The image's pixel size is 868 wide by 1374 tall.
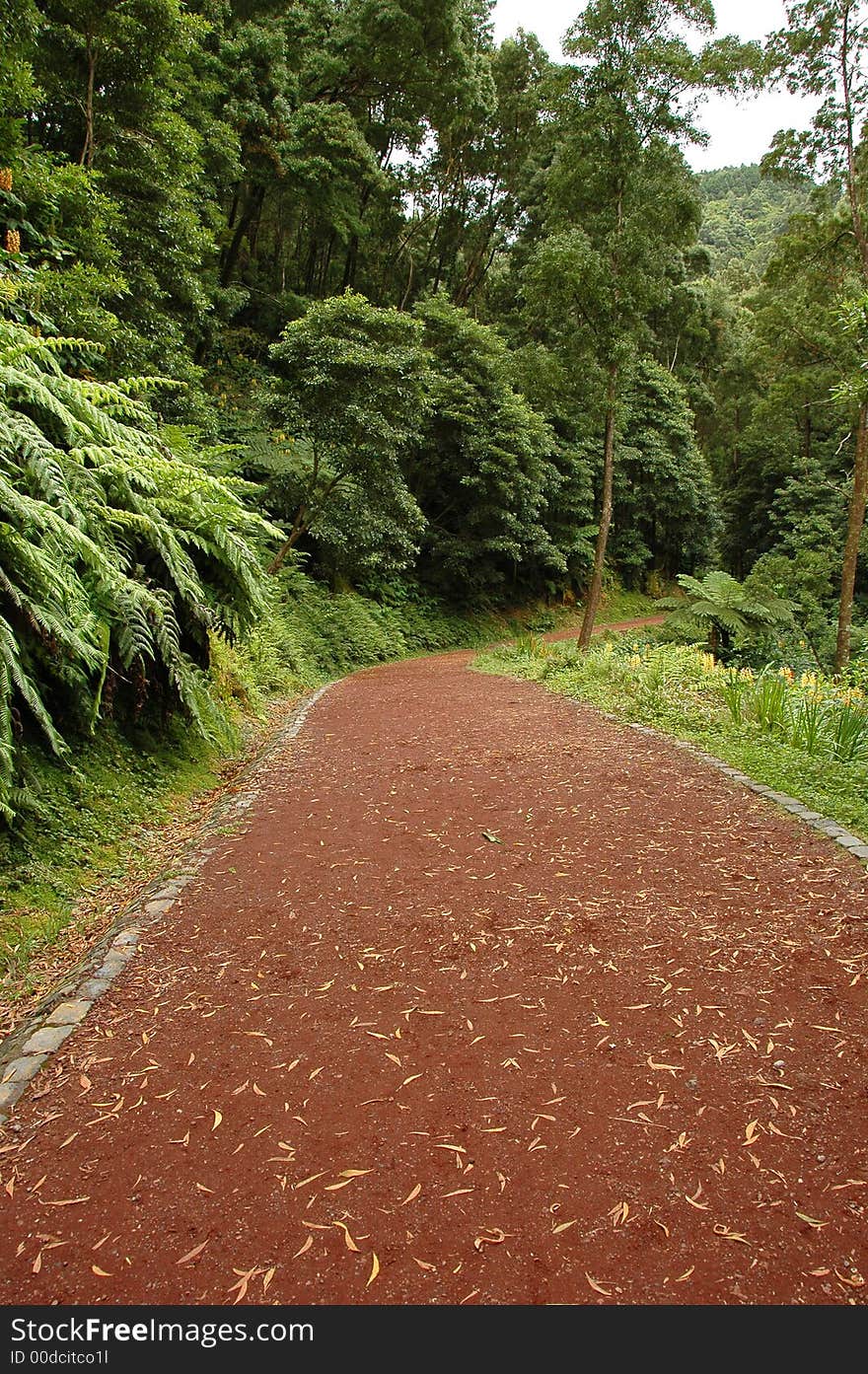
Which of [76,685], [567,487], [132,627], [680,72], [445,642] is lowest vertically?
[445,642]

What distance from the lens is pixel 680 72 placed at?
34.2 ft

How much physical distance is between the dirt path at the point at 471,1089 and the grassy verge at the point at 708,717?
792mm

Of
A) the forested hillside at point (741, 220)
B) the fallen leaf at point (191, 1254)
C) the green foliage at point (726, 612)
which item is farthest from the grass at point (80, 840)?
the forested hillside at point (741, 220)

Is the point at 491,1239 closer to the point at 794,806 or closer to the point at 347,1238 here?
the point at 347,1238

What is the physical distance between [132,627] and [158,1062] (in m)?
2.26

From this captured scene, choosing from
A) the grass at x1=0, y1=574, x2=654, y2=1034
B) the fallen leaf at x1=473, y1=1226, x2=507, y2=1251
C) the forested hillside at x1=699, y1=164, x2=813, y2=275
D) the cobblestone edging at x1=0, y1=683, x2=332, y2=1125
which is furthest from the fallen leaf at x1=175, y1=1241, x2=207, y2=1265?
the forested hillside at x1=699, y1=164, x2=813, y2=275

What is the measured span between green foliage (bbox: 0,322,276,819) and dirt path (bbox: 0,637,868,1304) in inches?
43.5

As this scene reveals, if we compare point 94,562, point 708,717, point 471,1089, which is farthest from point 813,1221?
point 708,717

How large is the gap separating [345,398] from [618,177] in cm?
550

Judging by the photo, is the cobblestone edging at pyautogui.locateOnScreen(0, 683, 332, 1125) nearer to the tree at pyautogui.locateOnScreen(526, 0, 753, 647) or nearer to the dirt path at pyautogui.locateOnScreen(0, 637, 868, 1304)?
the dirt path at pyautogui.locateOnScreen(0, 637, 868, 1304)

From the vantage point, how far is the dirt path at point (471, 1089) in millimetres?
1499

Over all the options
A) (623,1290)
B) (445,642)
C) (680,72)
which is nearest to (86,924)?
(623,1290)

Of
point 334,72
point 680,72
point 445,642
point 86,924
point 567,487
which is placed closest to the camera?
point 86,924

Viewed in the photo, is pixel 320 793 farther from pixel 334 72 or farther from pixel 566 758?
pixel 334 72
